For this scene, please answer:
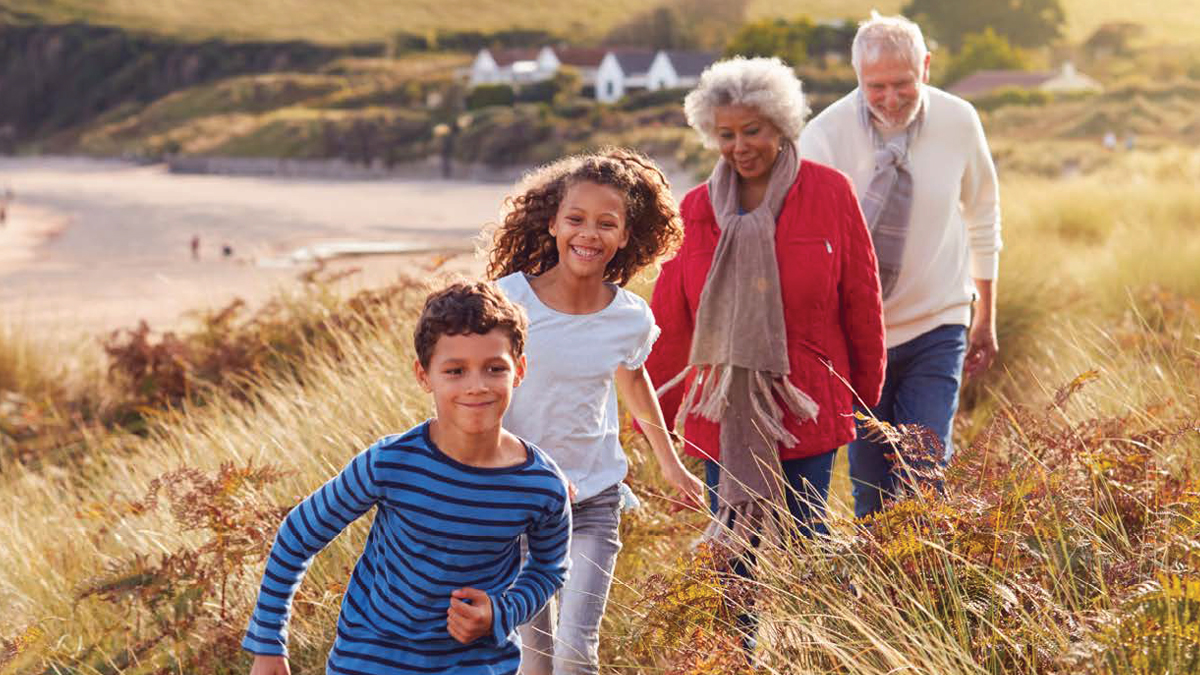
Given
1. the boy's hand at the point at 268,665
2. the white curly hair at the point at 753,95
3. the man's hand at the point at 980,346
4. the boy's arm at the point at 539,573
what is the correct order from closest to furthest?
the boy's hand at the point at 268,665
the boy's arm at the point at 539,573
the white curly hair at the point at 753,95
the man's hand at the point at 980,346

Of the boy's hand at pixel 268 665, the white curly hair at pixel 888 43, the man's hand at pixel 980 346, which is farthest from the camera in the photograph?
the man's hand at pixel 980 346

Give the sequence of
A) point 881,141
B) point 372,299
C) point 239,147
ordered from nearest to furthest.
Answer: point 881,141 → point 372,299 → point 239,147

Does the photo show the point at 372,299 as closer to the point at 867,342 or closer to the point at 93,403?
the point at 93,403

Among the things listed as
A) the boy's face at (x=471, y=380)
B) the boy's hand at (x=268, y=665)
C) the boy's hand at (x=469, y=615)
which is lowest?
the boy's hand at (x=268, y=665)

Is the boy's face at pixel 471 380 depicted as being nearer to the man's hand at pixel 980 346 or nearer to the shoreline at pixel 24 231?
the man's hand at pixel 980 346

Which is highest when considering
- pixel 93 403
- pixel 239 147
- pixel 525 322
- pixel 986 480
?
pixel 525 322

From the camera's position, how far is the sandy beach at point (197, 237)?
1650 centimetres

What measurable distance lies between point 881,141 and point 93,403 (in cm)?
617

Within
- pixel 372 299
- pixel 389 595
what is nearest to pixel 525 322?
pixel 389 595

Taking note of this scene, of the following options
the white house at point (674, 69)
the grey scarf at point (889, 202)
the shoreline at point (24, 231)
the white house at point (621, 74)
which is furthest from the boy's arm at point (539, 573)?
the white house at point (621, 74)

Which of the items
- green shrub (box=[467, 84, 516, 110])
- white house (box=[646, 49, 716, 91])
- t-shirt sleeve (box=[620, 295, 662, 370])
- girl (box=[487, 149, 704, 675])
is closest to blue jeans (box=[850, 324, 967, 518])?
girl (box=[487, 149, 704, 675])

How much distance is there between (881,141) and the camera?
4520mm

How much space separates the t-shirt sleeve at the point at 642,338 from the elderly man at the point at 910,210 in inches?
49.0

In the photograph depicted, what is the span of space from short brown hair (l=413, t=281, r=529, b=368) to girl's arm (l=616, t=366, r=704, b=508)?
0.90 m
